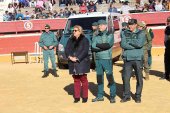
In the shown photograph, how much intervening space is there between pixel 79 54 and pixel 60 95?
1.84m

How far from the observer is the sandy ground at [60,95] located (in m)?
9.94

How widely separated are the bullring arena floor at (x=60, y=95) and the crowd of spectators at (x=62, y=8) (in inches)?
412

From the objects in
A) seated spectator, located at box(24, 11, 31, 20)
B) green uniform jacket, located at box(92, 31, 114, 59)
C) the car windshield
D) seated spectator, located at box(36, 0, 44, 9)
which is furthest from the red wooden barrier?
green uniform jacket, located at box(92, 31, 114, 59)

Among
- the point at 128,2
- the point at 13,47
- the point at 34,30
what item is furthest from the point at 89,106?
the point at 128,2

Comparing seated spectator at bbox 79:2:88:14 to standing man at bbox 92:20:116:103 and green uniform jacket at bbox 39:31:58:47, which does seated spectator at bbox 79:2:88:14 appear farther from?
standing man at bbox 92:20:116:103

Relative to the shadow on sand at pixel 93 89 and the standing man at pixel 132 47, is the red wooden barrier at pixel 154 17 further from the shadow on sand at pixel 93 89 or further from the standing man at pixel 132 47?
the standing man at pixel 132 47

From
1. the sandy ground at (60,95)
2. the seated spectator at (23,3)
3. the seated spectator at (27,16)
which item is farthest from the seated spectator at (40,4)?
the sandy ground at (60,95)

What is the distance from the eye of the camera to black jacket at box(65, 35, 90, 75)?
33.5 ft

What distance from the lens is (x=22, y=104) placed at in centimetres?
1080

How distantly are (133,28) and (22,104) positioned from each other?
296 centimetres

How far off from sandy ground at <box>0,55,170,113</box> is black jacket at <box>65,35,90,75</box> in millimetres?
748

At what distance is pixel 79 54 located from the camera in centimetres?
1023

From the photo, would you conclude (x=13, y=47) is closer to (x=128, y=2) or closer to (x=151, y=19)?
(x=151, y=19)

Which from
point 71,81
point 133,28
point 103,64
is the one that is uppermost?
point 133,28
